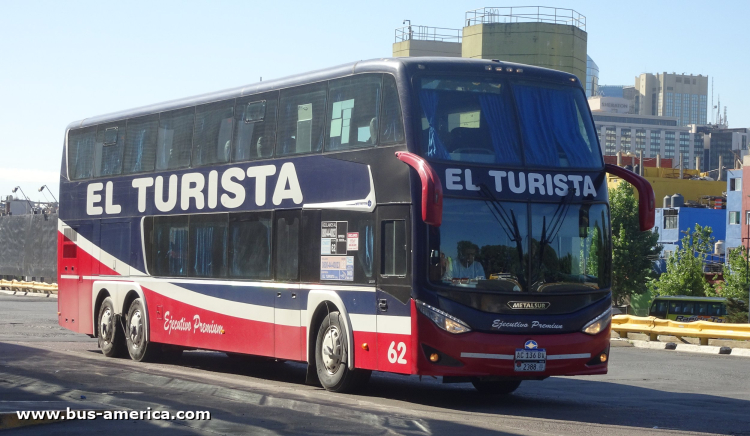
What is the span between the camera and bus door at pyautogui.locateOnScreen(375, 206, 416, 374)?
12.8 metres

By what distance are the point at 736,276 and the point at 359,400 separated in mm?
62804

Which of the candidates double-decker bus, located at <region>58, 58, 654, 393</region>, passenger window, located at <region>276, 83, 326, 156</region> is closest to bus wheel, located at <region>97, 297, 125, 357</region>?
double-decker bus, located at <region>58, 58, 654, 393</region>

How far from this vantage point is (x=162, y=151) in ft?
62.2

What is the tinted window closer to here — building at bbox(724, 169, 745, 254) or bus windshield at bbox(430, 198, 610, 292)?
bus windshield at bbox(430, 198, 610, 292)

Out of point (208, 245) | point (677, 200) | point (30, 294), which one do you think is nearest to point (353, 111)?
point (208, 245)

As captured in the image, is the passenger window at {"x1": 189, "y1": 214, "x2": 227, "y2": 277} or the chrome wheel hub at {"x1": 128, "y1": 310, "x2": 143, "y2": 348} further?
the chrome wheel hub at {"x1": 128, "y1": 310, "x2": 143, "y2": 348}

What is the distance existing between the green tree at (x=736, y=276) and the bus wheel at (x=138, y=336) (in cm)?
5318

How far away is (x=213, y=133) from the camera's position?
1747 centimetres

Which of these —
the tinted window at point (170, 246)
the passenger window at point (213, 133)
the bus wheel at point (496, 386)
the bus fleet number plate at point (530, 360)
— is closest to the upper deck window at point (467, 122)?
the bus fleet number plate at point (530, 360)

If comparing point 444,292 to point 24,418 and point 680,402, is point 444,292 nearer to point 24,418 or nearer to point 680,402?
point 680,402

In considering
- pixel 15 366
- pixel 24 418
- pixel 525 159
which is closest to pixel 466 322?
pixel 525 159

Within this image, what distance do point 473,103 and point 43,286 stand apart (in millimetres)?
59668

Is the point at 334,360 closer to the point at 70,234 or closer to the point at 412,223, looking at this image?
the point at 412,223

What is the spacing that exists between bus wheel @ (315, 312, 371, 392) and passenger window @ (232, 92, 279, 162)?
2967mm
